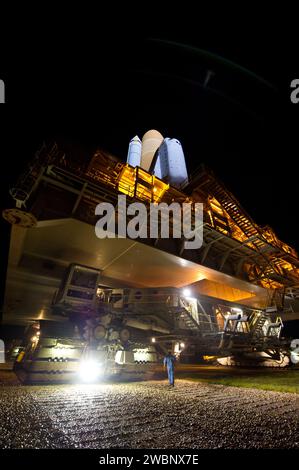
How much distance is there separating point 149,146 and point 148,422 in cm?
3412

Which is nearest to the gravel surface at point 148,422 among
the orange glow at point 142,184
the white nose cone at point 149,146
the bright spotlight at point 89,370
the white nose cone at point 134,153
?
the bright spotlight at point 89,370

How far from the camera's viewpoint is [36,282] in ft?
48.3

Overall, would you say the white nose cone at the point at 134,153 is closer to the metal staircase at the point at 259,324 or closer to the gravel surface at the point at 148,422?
the metal staircase at the point at 259,324

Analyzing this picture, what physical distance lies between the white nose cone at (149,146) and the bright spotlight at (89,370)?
2543 cm

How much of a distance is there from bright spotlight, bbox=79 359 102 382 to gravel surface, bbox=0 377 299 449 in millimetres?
4136

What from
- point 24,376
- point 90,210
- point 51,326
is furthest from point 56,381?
point 90,210

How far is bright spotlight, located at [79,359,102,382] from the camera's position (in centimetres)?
1031

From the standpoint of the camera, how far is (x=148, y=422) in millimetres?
4125

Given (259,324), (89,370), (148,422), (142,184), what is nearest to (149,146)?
(142,184)

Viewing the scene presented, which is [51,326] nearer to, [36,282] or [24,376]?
[24,376]

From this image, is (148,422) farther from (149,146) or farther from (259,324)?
(149,146)

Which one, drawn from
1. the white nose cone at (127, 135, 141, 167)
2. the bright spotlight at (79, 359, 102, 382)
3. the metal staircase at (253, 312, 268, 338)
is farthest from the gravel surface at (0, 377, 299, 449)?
the white nose cone at (127, 135, 141, 167)
